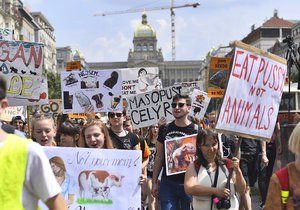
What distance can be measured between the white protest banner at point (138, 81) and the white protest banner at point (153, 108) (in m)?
3.14

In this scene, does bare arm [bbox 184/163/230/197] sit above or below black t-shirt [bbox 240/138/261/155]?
above

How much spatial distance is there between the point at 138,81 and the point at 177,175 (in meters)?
7.81

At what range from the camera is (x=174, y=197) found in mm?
6266

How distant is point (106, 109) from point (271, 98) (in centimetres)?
628

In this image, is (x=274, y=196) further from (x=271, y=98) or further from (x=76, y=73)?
(x=76, y=73)

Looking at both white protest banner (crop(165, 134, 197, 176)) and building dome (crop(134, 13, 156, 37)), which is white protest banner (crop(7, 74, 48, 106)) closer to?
white protest banner (crop(165, 134, 197, 176))

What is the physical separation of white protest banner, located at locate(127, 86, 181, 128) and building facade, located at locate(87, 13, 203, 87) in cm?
15710

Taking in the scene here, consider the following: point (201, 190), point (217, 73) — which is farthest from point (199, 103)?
point (201, 190)

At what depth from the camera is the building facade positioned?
171500 mm

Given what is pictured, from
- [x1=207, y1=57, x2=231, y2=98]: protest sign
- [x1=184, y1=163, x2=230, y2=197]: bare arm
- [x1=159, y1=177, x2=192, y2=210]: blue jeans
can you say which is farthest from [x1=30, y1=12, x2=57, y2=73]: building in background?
[x1=184, y1=163, x2=230, y2=197]: bare arm

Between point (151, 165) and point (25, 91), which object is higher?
point (25, 91)

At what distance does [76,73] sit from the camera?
11492mm

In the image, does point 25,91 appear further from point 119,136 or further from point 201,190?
point 201,190

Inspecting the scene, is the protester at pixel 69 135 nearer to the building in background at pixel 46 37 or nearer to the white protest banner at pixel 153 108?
the white protest banner at pixel 153 108
